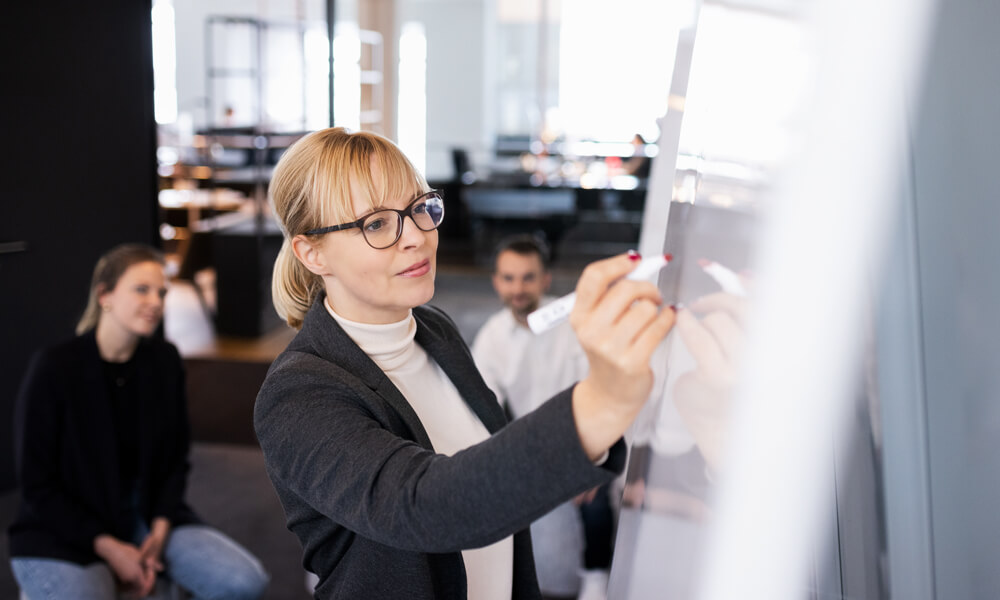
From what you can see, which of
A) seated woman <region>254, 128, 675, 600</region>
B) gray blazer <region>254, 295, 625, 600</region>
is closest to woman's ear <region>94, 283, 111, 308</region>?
seated woman <region>254, 128, 675, 600</region>

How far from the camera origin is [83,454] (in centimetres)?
224

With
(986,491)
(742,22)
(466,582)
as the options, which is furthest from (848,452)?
(466,582)

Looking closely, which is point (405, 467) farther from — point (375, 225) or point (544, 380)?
point (544, 380)

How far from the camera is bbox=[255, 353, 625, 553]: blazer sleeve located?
0.63 m

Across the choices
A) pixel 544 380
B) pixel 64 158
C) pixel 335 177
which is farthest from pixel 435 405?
pixel 64 158

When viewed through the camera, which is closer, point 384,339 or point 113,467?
point 384,339

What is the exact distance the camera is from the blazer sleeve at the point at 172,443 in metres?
2.38

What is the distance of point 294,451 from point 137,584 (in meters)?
1.64

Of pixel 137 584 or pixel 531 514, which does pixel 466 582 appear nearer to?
pixel 531 514

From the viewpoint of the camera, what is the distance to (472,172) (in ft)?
16.6

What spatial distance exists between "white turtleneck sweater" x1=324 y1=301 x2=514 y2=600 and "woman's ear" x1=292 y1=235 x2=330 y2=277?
0.04 m

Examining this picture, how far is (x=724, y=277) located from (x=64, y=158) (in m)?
3.63

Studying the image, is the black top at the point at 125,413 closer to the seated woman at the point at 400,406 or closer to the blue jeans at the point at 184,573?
the blue jeans at the point at 184,573

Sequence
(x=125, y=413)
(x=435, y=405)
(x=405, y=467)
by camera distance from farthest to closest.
A: (x=125, y=413) < (x=435, y=405) < (x=405, y=467)
